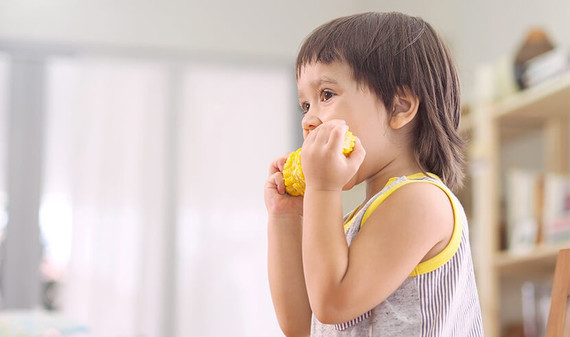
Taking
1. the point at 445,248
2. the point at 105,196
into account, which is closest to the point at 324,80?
the point at 445,248

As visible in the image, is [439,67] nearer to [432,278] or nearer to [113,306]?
[432,278]

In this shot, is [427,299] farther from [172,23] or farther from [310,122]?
[172,23]

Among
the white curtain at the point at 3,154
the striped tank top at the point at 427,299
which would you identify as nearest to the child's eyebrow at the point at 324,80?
the striped tank top at the point at 427,299

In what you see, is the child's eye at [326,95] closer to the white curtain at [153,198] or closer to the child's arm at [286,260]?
the child's arm at [286,260]

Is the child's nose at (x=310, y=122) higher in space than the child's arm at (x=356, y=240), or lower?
higher

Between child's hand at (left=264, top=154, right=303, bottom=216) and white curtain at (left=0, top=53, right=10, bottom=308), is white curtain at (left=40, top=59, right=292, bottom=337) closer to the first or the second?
white curtain at (left=0, top=53, right=10, bottom=308)

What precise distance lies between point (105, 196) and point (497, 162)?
1861 millimetres

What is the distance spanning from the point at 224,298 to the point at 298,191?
120 inches

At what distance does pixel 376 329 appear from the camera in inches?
33.9

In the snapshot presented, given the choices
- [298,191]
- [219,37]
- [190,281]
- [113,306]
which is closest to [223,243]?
[190,281]

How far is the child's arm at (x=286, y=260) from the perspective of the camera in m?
1.04

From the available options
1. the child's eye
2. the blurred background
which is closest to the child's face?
the child's eye

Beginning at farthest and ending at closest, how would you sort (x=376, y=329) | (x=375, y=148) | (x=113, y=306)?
1. (x=113, y=306)
2. (x=375, y=148)
3. (x=376, y=329)

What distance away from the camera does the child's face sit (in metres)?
0.94
